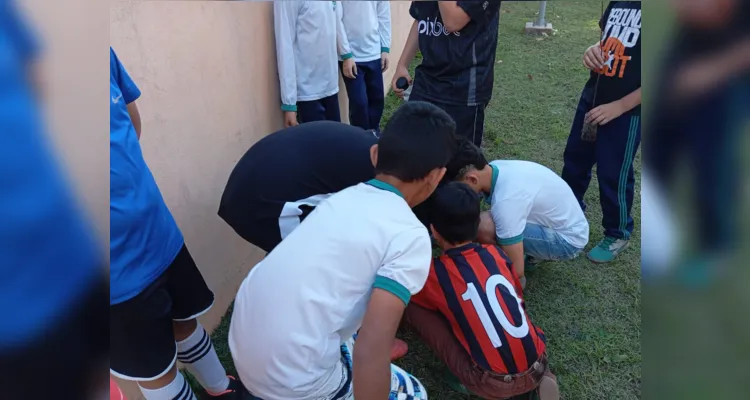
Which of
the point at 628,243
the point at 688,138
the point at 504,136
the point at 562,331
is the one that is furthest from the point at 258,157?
the point at 504,136

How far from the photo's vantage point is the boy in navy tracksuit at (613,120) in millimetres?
2354

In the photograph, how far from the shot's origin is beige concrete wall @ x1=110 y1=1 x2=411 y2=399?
Answer: 1.75 metres

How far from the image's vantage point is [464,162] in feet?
7.18

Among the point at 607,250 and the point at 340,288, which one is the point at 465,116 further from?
the point at 340,288

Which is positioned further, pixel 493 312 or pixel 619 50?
pixel 619 50

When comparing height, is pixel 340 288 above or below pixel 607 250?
above

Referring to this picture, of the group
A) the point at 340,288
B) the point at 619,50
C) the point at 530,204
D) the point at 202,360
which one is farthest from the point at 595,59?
the point at 202,360

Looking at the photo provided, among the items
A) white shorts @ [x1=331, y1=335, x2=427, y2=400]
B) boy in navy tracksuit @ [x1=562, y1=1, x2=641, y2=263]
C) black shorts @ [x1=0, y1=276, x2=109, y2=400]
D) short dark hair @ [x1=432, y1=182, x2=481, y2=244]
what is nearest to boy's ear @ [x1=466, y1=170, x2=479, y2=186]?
short dark hair @ [x1=432, y1=182, x2=481, y2=244]

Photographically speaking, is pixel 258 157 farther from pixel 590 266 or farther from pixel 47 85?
pixel 590 266

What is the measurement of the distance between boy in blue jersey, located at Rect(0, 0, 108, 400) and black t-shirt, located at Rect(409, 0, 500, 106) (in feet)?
7.50

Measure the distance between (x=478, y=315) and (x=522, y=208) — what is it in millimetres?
629

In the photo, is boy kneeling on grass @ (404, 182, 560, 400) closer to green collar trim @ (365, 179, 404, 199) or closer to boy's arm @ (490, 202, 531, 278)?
boy's arm @ (490, 202, 531, 278)

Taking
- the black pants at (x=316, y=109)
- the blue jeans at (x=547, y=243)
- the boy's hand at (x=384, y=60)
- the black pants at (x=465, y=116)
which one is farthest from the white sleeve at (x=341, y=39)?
the blue jeans at (x=547, y=243)

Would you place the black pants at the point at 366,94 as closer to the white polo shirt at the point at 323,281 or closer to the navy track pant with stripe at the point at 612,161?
the navy track pant with stripe at the point at 612,161
